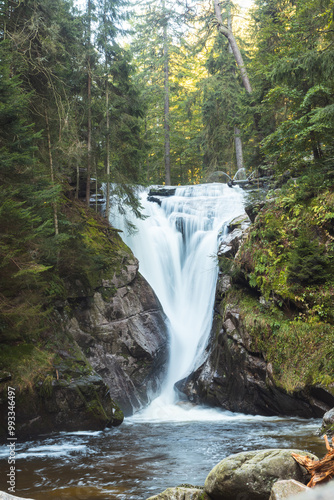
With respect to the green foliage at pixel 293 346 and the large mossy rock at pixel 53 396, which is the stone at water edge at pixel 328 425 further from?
the large mossy rock at pixel 53 396

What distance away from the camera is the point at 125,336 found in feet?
36.1

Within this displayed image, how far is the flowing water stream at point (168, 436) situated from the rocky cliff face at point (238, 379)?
0.34 m

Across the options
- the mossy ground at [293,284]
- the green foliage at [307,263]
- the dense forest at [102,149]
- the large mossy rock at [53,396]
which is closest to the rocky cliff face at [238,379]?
the mossy ground at [293,284]

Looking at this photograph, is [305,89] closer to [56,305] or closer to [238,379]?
[238,379]

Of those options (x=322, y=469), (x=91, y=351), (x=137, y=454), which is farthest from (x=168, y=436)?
(x=322, y=469)

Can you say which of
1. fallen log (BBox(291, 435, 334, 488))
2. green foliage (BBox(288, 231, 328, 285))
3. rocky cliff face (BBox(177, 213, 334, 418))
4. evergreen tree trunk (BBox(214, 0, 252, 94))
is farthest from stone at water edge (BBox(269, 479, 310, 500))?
evergreen tree trunk (BBox(214, 0, 252, 94))

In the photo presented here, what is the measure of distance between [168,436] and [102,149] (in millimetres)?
10659

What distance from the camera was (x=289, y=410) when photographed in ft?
26.7

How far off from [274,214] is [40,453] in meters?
7.93

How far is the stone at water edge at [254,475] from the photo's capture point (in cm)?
360

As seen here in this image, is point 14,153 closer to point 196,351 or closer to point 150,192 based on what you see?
point 196,351

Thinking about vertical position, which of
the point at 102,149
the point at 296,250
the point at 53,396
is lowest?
the point at 53,396

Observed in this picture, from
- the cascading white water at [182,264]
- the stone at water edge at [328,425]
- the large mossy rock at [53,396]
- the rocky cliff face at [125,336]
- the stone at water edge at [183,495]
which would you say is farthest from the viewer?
the cascading white water at [182,264]

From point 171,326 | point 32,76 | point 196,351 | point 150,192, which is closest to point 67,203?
point 32,76
